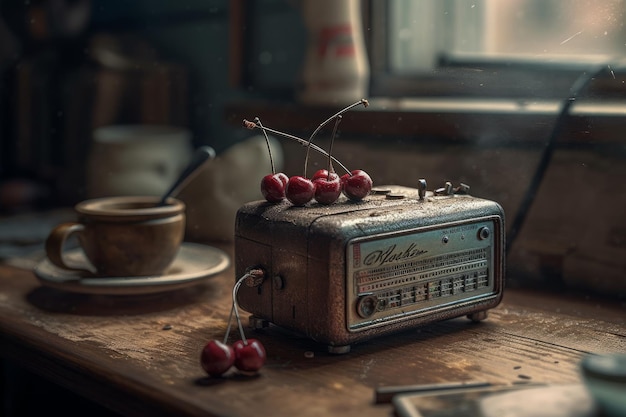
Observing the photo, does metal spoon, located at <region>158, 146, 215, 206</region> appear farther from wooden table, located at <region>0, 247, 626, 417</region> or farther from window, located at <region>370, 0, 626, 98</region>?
window, located at <region>370, 0, 626, 98</region>

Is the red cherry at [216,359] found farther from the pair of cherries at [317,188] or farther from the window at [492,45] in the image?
the window at [492,45]

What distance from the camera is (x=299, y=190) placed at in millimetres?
1062

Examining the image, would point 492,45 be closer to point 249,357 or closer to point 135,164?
point 135,164

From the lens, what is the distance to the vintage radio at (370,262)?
98 centimetres

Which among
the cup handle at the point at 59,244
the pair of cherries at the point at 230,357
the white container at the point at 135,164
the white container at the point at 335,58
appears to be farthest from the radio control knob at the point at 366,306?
the white container at the point at 135,164

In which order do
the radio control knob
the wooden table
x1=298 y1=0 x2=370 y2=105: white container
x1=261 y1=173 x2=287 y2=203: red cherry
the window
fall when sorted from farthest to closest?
1. x1=298 y1=0 x2=370 y2=105: white container
2. the window
3. x1=261 y1=173 x2=287 y2=203: red cherry
4. the radio control knob
5. the wooden table

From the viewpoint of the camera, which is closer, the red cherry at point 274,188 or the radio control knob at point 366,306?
the radio control knob at point 366,306

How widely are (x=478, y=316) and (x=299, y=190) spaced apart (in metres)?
0.30

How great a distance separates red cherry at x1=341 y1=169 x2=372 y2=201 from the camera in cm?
109

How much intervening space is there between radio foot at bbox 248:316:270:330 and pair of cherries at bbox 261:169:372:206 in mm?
154

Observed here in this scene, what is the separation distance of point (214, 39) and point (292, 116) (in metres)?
0.65

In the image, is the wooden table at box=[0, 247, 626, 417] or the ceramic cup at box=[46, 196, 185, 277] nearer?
the wooden table at box=[0, 247, 626, 417]

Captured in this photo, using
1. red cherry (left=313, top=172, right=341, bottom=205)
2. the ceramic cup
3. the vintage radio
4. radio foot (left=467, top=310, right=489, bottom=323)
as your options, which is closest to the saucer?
the ceramic cup

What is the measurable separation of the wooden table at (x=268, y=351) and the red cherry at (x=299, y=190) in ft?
0.57
